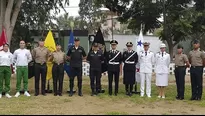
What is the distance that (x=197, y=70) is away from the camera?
34.7 ft

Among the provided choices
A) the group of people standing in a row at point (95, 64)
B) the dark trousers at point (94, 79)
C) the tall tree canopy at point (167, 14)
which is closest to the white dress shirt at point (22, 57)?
the group of people standing in a row at point (95, 64)

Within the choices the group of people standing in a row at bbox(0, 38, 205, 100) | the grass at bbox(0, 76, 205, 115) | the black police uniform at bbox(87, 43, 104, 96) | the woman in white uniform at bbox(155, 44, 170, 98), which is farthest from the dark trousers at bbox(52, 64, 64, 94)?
the woman in white uniform at bbox(155, 44, 170, 98)

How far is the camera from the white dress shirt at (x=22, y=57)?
11.0 m

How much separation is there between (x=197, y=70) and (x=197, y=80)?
0.32 metres

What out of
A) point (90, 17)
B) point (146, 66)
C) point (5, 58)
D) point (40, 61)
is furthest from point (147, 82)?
point (90, 17)

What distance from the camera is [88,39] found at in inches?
1220

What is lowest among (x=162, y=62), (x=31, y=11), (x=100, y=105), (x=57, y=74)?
(x=100, y=105)

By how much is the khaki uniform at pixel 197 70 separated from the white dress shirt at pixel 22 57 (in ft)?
16.6

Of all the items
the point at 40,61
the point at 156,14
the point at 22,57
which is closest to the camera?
the point at 22,57

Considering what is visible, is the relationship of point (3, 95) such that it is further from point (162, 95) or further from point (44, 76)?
point (162, 95)

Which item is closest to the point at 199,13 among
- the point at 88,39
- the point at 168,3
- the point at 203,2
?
the point at 203,2

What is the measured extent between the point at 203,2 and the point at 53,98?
657 inches

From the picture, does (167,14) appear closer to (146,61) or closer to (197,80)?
(146,61)

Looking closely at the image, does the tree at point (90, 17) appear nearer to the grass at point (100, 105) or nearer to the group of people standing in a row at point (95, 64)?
the group of people standing in a row at point (95, 64)
